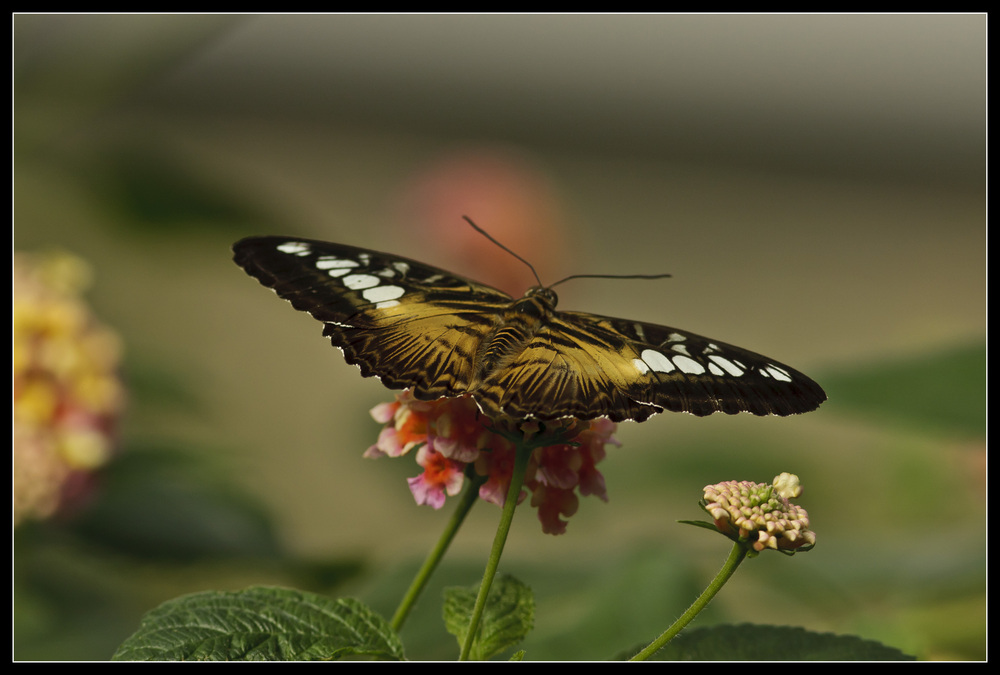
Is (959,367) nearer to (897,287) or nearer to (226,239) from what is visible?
(226,239)

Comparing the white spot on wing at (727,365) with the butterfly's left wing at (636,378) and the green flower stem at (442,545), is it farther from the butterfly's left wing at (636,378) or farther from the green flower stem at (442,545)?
the green flower stem at (442,545)

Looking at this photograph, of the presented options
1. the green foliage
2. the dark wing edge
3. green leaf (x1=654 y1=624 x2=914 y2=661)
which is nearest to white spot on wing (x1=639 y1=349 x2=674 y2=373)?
the dark wing edge

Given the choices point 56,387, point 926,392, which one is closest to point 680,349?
point 926,392

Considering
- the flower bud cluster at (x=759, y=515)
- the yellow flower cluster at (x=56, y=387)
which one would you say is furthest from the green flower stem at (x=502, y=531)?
the yellow flower cluster at (x=56, y=387)

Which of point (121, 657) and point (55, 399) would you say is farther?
point (55, 399)
